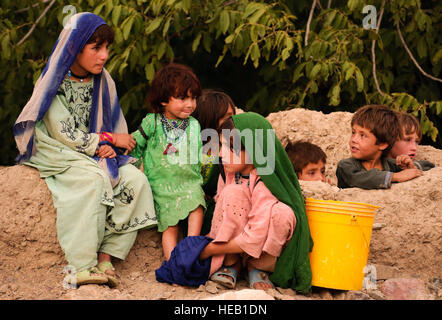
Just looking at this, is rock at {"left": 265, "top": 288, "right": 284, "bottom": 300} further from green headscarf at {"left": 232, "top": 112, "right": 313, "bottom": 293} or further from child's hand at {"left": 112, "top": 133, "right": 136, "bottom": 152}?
child's hand at {"left": 112, "top": 133, "right": 136, "bottom": 152}

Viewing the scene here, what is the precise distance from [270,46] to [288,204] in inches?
81.5

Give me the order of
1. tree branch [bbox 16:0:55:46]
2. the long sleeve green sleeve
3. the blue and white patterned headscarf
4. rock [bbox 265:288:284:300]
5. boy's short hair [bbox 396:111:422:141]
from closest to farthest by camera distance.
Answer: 1. rock [bbox 265:288:284:300]
2. the blue and white patterned headscarf
3. the long sleeve green sleeve
4. boy's short hair [bbox 396:111:422:141]
5. tree branch [bbox 16:0:55:46]

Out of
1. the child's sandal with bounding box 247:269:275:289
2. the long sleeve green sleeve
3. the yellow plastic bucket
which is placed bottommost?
the child's sandal with bounding box 247:269:275:289

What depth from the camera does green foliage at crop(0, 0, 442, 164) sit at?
5.40m

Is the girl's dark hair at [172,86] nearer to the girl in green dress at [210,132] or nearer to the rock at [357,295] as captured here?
the girl in green dress at [210,132]

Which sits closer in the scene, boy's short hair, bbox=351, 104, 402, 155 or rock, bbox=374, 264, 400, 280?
rock, bbox=374, 264, 400, 280

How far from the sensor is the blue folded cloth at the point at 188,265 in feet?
12.2

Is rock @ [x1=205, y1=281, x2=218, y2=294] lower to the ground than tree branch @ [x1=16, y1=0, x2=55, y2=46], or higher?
lower

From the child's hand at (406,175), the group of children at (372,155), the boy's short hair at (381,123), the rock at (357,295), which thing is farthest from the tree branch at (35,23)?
the rock at (357,295)

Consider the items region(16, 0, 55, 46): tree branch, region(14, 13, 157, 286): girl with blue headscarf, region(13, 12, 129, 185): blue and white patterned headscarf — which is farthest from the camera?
region(16, 0, 55, 46): tree branch

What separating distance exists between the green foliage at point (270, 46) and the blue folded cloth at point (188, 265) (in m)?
2.07

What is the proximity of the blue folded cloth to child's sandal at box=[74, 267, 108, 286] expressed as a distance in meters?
0.36

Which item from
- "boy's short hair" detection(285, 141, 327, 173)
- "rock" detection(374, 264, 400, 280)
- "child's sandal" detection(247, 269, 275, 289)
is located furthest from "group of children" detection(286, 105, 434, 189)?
"child's sandal" detection(247, 269, 275, 289)

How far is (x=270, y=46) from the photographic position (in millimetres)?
5387
